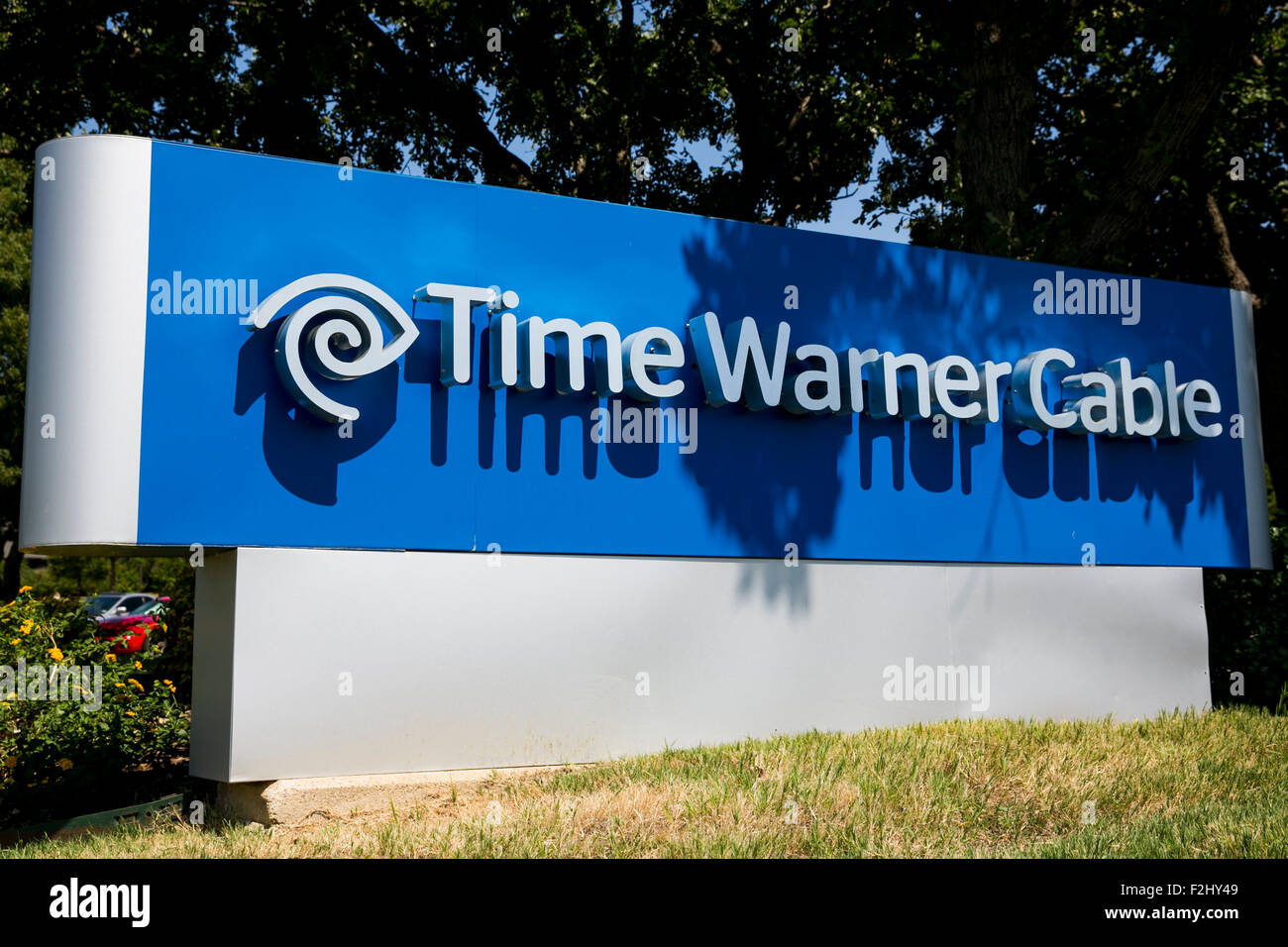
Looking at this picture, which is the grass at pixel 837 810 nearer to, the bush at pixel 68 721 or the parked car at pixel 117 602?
the bush at pixel 68 721

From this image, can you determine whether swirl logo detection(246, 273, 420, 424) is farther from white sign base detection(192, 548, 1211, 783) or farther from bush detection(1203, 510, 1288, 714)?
bush detection(1203, 510, 1288, 714)

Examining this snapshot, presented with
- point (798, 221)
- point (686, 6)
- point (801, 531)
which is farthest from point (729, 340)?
point (798, 221)

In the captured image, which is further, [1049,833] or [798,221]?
[798,221]

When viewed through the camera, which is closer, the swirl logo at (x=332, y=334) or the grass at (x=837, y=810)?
the grass at (x=837, y=810)

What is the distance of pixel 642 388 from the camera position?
8.14 metres

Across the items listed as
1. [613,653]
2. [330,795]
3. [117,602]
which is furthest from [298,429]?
[117,602]

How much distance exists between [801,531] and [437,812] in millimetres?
3365

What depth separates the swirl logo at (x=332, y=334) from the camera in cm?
714

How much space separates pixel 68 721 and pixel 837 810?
548cm

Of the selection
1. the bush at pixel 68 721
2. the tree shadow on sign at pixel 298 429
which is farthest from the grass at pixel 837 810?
the tree shadow on sign at pixel 298 429

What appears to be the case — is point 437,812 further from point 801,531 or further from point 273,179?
point 273,179
